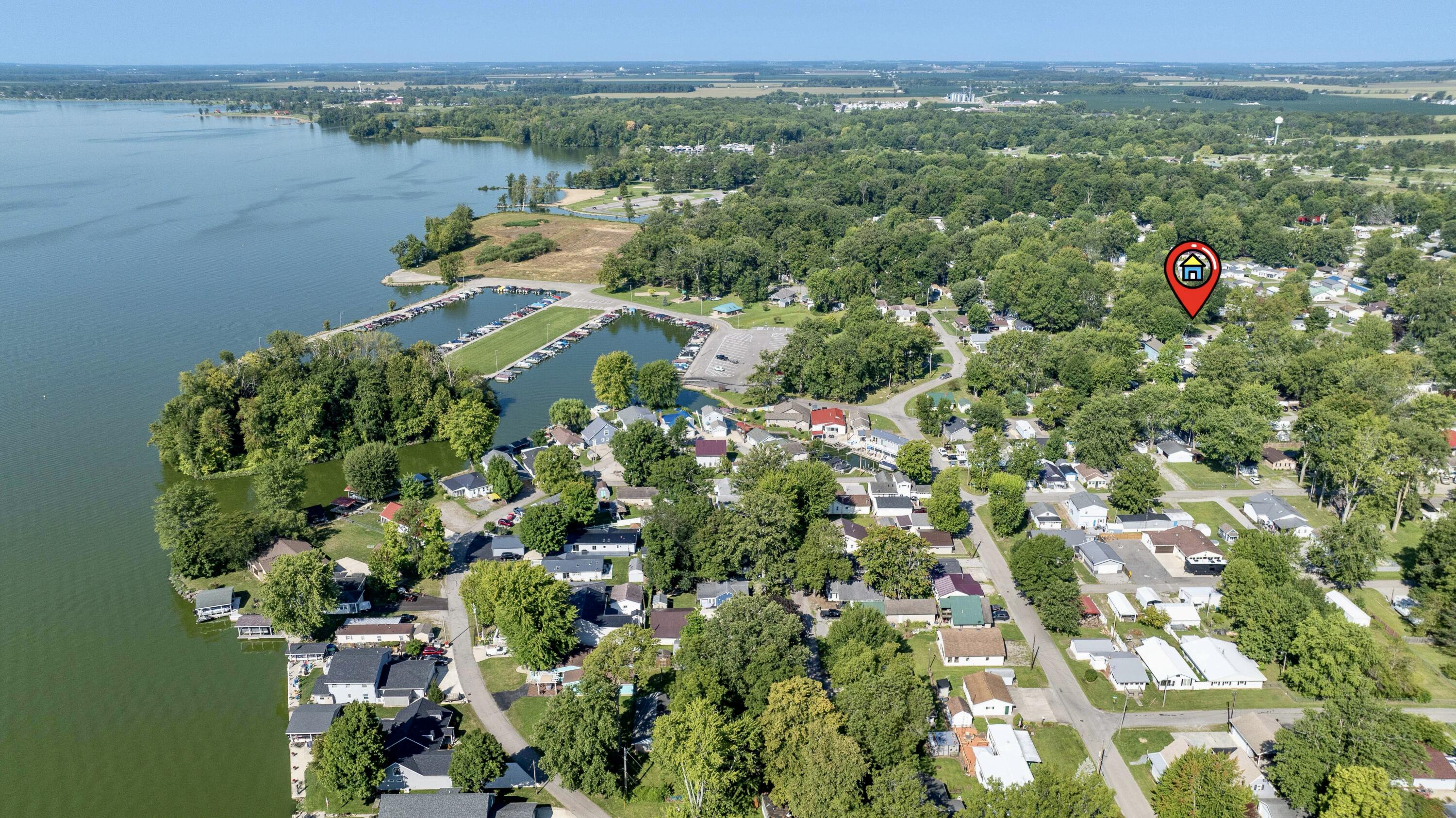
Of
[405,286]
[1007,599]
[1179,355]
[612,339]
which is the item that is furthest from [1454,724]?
[405,286]

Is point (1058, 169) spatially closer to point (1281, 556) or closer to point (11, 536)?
point (1281, 556)

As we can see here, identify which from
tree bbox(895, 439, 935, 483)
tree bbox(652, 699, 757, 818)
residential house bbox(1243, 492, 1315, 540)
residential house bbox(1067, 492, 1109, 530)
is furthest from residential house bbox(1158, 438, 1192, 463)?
tree bbox(652, 699, 757, 818)

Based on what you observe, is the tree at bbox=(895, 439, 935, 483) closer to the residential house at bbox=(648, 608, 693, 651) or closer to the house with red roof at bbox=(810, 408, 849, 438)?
the house with red roof at bbox=(810, 408, 849, 438)

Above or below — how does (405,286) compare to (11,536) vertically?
above

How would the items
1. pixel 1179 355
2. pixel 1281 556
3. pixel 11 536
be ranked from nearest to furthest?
pixel 1281 556
pixel 11 536
pixel 1179 355

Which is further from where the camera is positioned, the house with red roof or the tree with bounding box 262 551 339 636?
the house with red roof

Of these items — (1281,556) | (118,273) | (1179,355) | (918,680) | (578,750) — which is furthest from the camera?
(118,273)

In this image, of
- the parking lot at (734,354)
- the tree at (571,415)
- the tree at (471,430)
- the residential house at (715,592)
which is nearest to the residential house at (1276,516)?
the residential house at (715,592)

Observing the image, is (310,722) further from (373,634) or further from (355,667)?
(373,634)
